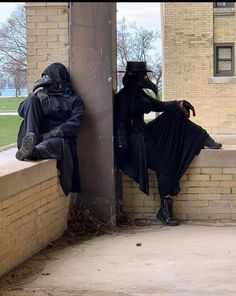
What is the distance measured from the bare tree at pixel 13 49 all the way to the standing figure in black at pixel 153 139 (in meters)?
2.75

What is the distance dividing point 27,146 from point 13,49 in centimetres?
473

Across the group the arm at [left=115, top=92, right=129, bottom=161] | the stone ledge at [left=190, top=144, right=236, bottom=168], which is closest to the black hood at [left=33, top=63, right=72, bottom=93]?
the arm at [left=115, top=92, right=129, bottom=161]

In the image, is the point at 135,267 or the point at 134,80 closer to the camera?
the point at 135,267

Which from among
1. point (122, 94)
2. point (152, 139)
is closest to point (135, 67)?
point (122, 94)

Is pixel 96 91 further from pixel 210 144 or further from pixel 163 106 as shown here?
pixel 210 144

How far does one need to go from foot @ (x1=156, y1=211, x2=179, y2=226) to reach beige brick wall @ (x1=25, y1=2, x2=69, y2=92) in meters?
2.08

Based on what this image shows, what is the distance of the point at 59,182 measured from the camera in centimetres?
608

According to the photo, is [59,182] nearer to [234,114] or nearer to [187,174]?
[187,174]

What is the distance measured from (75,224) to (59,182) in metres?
0.65

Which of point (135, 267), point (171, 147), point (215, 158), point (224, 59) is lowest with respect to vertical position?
point (135, 267)

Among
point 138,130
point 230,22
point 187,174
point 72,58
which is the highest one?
point 230,22

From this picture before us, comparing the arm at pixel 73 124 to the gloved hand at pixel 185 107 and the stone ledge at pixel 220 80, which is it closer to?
the gloved hand at pixel 185 107

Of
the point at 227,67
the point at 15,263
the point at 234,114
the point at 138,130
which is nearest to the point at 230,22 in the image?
the point at 227,67

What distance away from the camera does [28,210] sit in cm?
511
